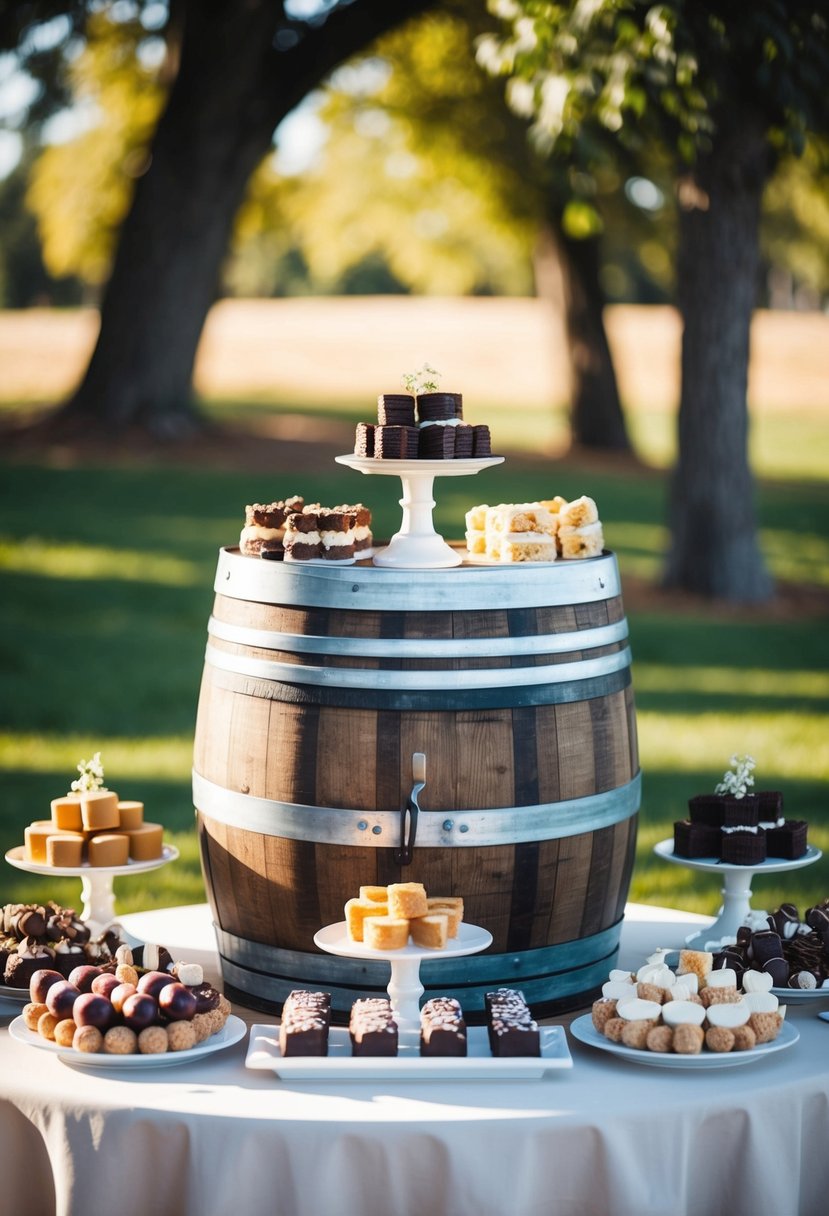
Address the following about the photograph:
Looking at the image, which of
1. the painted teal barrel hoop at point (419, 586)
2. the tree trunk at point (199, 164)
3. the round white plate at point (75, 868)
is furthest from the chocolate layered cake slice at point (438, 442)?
the tree trunk at point (199, 164)

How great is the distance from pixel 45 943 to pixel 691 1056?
182cm

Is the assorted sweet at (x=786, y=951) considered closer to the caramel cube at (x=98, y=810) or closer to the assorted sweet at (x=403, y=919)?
the assorted sweet at (x=403, y=919)

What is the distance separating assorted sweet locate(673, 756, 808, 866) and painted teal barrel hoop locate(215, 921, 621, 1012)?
22.4 inches

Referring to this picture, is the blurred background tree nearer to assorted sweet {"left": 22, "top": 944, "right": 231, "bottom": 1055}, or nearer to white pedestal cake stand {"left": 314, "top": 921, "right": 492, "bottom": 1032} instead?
white pedestal cake stand {"left": 314, "top": 921, "right": 492, "bottom": 1032}

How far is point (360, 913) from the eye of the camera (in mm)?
3713

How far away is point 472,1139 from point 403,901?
0.57m

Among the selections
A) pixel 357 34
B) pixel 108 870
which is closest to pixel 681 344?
pixel 357 34

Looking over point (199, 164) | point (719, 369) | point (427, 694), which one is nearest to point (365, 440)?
point (427, 694)

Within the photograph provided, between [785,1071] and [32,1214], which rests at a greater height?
[785,1071]

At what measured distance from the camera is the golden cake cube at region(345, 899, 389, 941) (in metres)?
3.70

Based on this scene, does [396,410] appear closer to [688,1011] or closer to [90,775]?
[90,775]

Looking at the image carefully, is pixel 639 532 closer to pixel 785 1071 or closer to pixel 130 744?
pixel 130 744

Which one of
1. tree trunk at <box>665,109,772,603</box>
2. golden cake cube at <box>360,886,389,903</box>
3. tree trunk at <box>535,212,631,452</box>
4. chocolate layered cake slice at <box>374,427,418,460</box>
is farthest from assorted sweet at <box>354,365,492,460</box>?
tree trunk at <box>535,212,631,452</box>

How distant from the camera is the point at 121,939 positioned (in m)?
4.50
